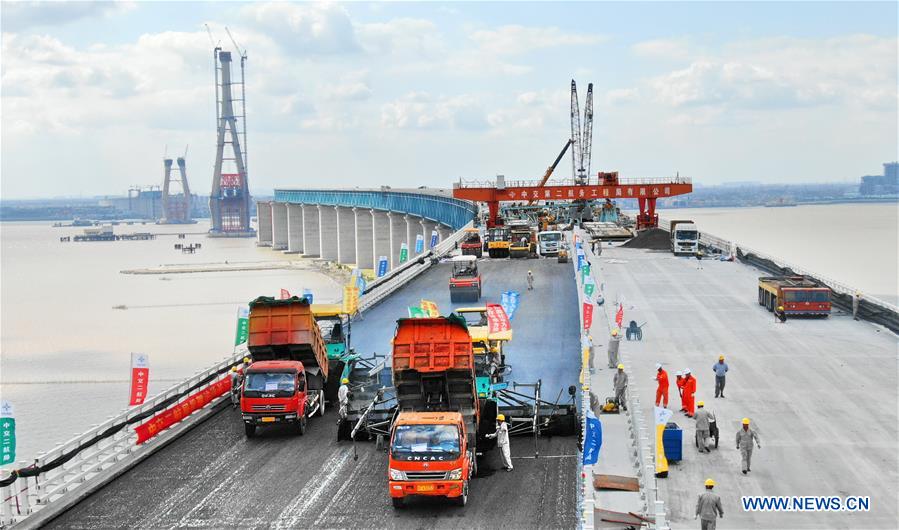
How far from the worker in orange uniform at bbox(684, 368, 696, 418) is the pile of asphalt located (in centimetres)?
4932

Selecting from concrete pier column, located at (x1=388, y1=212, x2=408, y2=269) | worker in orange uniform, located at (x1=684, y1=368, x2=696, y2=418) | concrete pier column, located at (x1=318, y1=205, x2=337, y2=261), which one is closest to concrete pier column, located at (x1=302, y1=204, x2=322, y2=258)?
concrete pier column, located at (x1=318, y1=205, x2=337, y2=261)

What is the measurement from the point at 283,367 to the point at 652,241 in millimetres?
57139

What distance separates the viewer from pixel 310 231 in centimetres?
18450

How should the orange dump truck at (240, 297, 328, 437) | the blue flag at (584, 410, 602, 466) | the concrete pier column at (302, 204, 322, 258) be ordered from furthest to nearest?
the concrete pier column at (302, 204, 322, 258) → the orange dump truck at (240, 297, 328, 437) → the blue flag at (584, 410, 602, 466)

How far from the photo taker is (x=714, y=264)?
6394 cm

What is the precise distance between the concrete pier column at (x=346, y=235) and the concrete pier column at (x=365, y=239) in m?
6.97

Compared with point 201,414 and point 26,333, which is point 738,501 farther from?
point 26,333

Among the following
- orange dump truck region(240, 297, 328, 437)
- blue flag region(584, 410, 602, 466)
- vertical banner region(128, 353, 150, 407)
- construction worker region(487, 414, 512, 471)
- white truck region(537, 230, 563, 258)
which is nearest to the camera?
blue flag region(584, 410, 602, 466)

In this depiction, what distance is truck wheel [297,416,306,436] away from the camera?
2246 centimetres

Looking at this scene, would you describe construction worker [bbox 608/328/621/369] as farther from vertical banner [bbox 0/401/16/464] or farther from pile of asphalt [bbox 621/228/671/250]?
pile of asphalt [bbox 621/228/671/250]

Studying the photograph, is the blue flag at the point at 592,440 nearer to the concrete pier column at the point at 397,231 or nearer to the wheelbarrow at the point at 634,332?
the wheelbarrow at the point at 634,332

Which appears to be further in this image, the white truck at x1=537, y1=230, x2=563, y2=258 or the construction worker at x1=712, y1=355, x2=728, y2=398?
the white truck at x1=537, y1=230, x2=563, y2=258

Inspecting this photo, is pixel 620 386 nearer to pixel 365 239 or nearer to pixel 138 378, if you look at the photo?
pixel 138 378

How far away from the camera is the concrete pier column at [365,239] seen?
148375mm
